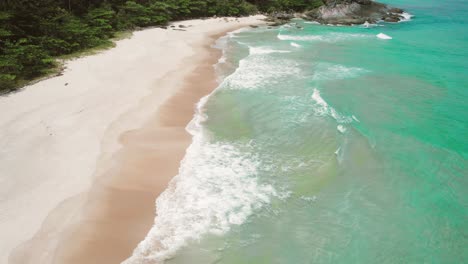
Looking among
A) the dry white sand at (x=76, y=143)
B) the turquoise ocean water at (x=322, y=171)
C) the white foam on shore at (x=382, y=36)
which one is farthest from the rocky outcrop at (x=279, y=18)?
the dry white sand at (x=76, y=143)

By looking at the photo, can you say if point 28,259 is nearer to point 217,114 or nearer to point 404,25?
point 217,114

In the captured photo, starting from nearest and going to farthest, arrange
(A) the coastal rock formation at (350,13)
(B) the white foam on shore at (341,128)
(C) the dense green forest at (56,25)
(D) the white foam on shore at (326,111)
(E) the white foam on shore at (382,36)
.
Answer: (B) the white foam on shore at (341,128), (D) the white foam on shore at (326,111), (C) the dense green forest at (56,25), (E) the white foam on shore at (382,36), (A) the coastal rock formation at (350,13)

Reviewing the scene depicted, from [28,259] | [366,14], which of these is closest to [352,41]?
[366,14]

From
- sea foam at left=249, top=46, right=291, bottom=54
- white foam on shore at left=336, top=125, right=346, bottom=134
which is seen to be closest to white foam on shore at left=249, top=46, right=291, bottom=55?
sea foam at left=249, top=46, right=291, bottom=54

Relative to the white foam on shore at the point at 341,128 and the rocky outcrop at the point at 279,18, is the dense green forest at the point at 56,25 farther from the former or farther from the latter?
the white foam on shore at the point at 341,128

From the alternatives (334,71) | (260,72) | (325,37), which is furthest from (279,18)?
(260,72)

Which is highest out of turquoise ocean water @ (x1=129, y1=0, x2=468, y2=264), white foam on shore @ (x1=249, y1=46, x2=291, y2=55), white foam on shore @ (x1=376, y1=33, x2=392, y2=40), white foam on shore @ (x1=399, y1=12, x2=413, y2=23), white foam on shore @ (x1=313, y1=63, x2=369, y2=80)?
white foam on shore @ (x1=399, y1=12, x2=413, y2=23)

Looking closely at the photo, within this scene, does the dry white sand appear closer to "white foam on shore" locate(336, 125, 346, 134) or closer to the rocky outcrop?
"white foam on shore" locate(336, 125, 346, 134)
